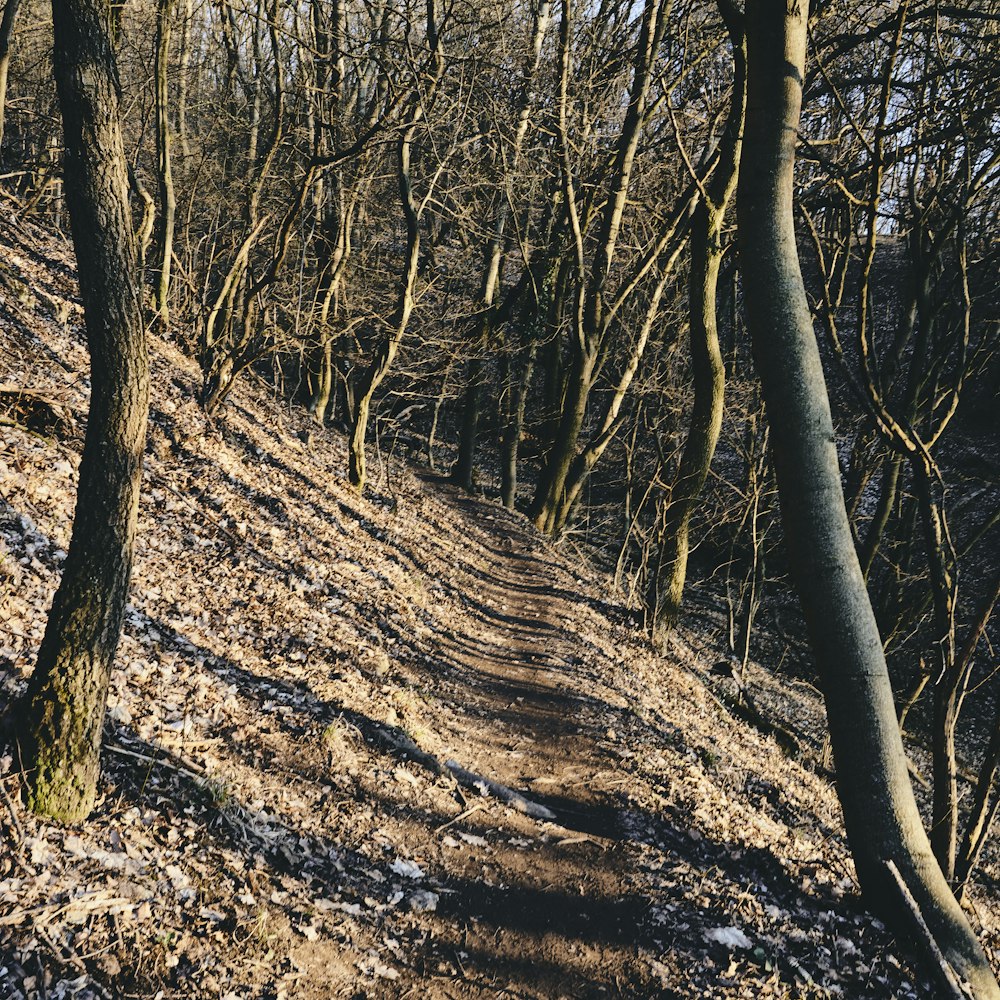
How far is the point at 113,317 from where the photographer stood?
3393mm

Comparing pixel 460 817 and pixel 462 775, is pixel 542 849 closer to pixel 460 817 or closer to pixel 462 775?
pixel 460 817

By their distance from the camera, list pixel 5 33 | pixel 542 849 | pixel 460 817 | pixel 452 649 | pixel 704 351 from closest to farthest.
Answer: pixel 542 849 < pixel 460 817 < pixel 452 649 < pixel 704 351 < pixel 5 33

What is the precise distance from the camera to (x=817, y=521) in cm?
457

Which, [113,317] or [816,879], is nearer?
[113,317]

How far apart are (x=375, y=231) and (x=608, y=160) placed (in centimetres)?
938

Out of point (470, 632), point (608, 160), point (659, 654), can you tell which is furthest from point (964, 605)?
point (470, 632)

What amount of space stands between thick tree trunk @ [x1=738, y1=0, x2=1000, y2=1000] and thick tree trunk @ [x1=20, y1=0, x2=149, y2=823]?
3488mm

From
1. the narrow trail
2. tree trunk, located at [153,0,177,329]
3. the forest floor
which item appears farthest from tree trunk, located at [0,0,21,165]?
the narrow trail

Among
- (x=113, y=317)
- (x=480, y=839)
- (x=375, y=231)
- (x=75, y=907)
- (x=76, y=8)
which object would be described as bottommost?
(x=480, y=839)

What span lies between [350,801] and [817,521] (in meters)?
3.41

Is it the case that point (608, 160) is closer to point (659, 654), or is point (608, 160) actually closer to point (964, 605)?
point (659, 654)

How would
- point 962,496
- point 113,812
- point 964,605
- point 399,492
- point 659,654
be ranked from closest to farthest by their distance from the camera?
point 113,812
point 659,654
point 399,492
point 964,605
point 962,496

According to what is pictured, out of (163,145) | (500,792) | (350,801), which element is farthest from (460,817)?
(163,145)

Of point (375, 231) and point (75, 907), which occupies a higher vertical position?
point (375, 231)
